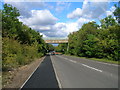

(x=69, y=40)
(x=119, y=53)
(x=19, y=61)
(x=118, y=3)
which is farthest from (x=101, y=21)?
(x=69, y=40)

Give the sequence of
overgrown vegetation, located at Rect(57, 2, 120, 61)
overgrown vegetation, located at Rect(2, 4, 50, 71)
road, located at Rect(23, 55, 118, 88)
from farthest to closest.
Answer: overgrown vegetation, located at Rect(57, 2, 120, 61)
overgrown vegetation, located at Rect(2, 4, 50, 71)
road, located at Rect(23, 55, 118, 88)

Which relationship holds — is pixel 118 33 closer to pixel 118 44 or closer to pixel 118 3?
pixel 118 44

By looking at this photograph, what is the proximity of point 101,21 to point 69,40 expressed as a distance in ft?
133

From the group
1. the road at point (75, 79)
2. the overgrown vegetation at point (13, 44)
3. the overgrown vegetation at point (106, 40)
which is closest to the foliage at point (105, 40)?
the overgrown vegetation at point (106, 40)

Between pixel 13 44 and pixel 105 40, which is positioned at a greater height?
pixel 105 40

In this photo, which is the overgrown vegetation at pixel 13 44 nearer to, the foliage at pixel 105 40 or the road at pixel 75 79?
the road at pixel 75 79

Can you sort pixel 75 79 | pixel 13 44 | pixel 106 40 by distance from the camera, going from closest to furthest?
pixel 75 79
pixel 13 44
pixel 106 40

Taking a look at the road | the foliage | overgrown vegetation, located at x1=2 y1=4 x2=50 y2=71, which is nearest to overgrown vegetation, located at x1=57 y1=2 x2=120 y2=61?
the foliage

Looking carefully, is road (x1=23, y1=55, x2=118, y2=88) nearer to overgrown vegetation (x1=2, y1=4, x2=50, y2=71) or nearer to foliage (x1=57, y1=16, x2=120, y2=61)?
overgrown vegetation (x1=2, y1=4, x2=50, y2=71)

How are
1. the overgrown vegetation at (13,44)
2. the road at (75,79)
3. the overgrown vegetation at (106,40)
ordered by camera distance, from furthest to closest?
the overgrown vegetation at (106,40) → the overgrown vegetation at (13,44) → the road at (75,79)

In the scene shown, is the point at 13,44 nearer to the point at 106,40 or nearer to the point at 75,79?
the point at 75,79

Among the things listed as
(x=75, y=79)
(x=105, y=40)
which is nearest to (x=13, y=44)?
(x=75, y=79)

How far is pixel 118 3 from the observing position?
Answer: 35.2 meters

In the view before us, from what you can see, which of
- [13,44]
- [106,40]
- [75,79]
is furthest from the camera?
[106,40]
